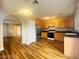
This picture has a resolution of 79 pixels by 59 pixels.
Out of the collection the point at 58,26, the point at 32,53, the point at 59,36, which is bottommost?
the point at 32,53

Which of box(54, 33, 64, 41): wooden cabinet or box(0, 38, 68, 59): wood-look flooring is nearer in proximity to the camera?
box(0, 38, 68, 59): wood-look flooring

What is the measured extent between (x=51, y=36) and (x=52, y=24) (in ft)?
4.01

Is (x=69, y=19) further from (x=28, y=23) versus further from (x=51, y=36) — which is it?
(x=28, y=23)

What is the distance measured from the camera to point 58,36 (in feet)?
29.6

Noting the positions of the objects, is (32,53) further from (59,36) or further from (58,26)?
(58,26)

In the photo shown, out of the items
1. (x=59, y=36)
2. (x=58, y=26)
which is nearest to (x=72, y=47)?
(x=59, y=36)

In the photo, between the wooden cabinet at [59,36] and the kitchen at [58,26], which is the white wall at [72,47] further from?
the wooden cabinet at [59,36]

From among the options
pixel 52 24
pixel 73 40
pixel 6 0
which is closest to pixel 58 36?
pixel 52 24

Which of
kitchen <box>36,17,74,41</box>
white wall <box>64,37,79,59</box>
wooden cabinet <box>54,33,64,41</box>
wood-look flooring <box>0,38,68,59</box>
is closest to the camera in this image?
white wall <box>64,37,79,59</box>

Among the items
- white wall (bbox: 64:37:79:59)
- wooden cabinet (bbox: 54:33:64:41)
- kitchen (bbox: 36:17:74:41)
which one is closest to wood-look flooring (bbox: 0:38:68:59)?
white wall (bbox: 64:37:79:59)

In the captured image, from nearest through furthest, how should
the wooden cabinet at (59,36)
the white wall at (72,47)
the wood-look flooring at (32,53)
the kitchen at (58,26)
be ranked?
the white wall at (72,47) → the wood-look flooring at (32,53) → the kitchen at (58,26) → the wooden cabinet at (59,36)

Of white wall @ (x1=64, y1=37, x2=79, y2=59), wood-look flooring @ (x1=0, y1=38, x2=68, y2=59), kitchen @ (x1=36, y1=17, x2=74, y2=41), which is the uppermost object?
kitchen @ (x1=36, y1=17, x2=74, y2=41)

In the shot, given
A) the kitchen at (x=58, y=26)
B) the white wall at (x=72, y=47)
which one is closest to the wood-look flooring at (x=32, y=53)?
the white wall at (x=72, y=47)

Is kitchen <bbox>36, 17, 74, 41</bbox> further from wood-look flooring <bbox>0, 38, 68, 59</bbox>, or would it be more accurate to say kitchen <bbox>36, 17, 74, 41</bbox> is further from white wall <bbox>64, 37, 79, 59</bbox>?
white wall <bbox>64, 37, 79, 59</bbox>
